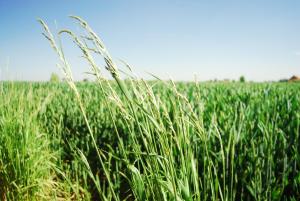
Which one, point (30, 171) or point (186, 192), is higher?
point (186, 192)

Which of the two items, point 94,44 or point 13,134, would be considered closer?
point 94,44

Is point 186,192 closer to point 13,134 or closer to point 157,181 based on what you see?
point 157,181

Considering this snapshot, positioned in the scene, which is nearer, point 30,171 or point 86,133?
point 30,171

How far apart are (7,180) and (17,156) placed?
0.27m

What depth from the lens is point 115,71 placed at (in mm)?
853

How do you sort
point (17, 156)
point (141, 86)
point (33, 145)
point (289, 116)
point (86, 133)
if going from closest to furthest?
point (141, 86)
point (17, 156)
point (33, 145)
point (289, 116)
point (86, 133)

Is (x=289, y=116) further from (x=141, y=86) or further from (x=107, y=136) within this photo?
(x=141, y=86)

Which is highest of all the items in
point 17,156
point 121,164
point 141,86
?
point 141,86

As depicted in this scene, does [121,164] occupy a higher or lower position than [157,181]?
lower

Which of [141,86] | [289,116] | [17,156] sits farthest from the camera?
[289,116]

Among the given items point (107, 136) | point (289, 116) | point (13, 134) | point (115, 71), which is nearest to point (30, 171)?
point (13, 134)

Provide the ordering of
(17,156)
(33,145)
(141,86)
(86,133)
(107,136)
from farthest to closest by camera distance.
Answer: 1. (86,133)
2. (107,136)
3. (33,145)
4. (17,156)
5. (141,86)

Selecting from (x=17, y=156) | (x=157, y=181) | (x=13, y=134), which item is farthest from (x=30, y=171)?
(x=157, y=181)

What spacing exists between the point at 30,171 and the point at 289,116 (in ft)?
8.65
